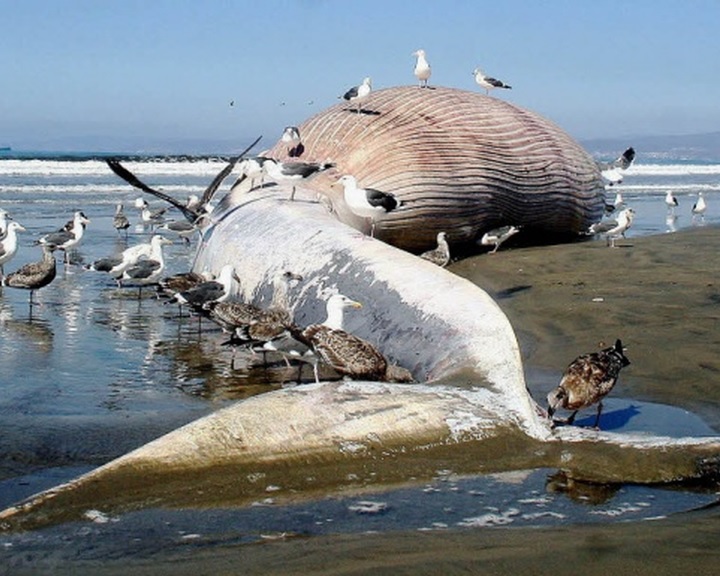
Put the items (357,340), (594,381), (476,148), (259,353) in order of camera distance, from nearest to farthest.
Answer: (594,381)
(357,340)
(259,353)
(476,148)

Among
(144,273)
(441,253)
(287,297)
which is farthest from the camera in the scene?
(144,273)

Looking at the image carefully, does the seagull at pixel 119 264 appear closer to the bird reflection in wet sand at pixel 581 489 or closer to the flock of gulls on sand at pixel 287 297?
the flock of gulls on sand at pixel 287 297

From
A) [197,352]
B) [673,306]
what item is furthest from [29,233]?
[673,306]

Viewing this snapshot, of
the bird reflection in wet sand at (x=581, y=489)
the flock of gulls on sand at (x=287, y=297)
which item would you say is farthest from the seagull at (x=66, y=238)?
the bird reflection in wet sand at (x=581, y=489)

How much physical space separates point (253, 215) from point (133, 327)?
56.9 inches

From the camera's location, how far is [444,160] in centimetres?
1102

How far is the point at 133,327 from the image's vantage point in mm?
9078

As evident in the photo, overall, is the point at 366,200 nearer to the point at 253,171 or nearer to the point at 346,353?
the point at 253,171

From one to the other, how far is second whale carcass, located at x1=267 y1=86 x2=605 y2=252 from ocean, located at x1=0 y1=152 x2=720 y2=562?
7.81 feet

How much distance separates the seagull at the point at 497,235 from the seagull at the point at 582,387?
19.8 feet

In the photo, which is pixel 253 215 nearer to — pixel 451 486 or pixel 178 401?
pixel 178 401

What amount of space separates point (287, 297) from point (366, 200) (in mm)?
2105

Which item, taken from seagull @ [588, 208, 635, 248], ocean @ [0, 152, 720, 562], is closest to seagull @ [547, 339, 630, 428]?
ocean @ [0, 152, 720, 562]

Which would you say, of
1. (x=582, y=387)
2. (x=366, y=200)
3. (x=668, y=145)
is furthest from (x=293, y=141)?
(x=668, y=145)
